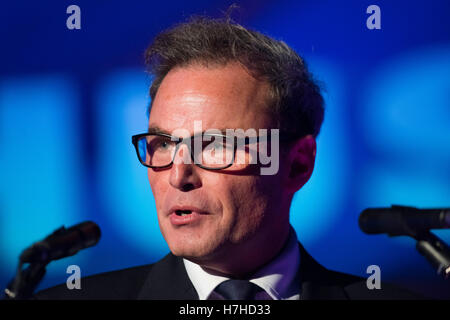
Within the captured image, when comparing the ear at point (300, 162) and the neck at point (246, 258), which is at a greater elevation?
the ear at point (300, 162)

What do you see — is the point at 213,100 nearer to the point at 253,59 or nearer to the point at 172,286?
the point at 253,59

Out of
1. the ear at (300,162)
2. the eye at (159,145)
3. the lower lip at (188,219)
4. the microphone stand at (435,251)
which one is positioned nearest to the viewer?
the microphone stand at (435,251)

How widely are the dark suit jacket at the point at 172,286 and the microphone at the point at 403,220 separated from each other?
435 mm

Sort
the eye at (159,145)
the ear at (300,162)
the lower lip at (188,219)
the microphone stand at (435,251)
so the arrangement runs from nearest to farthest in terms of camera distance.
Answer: the microphone stand at (435,251), the lower lip at (188,219), the eye at (159,145), the ear at (300,162)

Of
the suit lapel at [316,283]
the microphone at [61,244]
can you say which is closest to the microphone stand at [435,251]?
the suit lapel at [316,283]

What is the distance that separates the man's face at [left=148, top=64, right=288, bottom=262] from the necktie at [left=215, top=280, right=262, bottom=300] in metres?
0.11

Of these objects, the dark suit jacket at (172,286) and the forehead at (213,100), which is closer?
the forehead at (213,100)

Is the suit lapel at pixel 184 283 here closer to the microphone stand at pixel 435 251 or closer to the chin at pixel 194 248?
the chin at pixel 194 248

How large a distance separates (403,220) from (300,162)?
52 centimetres

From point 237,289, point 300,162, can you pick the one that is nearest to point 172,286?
point 237,289

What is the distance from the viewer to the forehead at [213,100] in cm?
160

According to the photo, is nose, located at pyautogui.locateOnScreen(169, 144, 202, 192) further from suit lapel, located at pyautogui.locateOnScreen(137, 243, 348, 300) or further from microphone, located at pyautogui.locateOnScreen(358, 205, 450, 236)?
microphone, located at pyautogui.locateOnScreen(358, 205, 450, 236)

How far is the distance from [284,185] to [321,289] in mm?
372
